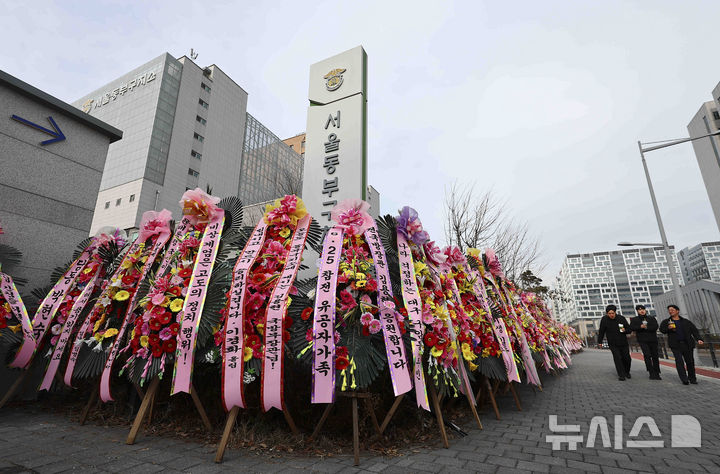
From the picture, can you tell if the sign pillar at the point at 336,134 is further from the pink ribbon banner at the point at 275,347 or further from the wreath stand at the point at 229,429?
the wreath stand at the point at 229,429

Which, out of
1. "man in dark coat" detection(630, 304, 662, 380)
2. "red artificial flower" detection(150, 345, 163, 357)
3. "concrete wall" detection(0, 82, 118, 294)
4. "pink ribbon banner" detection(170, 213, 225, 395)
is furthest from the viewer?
"man in dark coat" detection(630, 304, 662, 380)

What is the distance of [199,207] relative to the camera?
12.3 ft

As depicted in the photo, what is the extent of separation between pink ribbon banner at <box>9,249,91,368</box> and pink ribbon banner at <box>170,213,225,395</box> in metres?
2.26

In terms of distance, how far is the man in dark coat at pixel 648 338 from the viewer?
7505mm

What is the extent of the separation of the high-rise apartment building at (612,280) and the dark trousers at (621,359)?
150 meters

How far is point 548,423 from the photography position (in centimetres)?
394

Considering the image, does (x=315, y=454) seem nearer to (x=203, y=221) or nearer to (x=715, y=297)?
(x=203, y=221)

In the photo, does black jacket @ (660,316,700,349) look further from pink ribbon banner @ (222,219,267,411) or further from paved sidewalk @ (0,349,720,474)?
pink ribbon banner @ (222,219,267,411)

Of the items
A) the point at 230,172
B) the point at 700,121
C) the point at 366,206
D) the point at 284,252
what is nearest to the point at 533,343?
the point at 366,206

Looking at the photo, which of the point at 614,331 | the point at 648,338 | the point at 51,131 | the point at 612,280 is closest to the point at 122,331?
the point at 51,131

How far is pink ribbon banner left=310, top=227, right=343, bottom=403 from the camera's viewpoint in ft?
8.85

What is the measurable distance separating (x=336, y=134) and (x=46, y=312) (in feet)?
19.4

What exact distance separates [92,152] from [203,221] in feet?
13.2

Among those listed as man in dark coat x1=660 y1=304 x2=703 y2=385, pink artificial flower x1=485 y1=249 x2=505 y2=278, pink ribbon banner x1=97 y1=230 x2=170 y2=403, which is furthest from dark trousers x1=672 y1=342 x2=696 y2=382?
pink ribbon banner x1=97 y1=230 x2=170 y2=403
